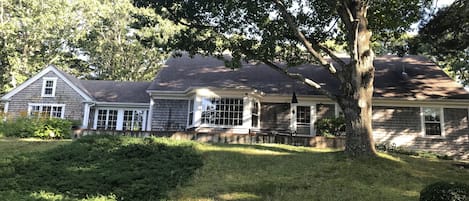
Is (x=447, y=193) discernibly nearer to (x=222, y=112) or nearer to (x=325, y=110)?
(x=325, y=110)

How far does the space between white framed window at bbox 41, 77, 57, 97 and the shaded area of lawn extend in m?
13.4

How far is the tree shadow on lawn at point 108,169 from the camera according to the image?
313 inches

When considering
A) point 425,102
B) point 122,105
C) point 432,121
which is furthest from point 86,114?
point 432,121

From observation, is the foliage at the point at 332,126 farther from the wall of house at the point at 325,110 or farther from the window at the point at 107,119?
the window at the point at 107,119

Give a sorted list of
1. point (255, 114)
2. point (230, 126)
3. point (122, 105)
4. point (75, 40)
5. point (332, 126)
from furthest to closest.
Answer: point (75, 40)
point (122, 105)
point (255, 114)
point (230, 126)
point (332, 126)

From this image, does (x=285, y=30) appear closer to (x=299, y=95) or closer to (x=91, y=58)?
(x=299, y=95)

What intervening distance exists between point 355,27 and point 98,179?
9059 mm

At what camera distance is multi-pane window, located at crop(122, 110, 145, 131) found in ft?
71.5

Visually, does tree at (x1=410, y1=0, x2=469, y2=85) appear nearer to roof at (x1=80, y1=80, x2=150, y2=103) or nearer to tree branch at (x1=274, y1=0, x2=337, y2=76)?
tree branch at (x1=274, y1=0, x2=337, y2=76)

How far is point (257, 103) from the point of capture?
1881cm

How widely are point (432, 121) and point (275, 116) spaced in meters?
7.76

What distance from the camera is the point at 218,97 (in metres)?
18.5

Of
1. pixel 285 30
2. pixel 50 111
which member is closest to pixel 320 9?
pixel 285 30

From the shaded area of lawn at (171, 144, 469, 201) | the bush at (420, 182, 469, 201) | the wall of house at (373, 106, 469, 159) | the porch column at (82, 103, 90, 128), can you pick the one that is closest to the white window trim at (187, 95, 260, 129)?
the shaded area of lawn at (171, 144, 469, 201)
